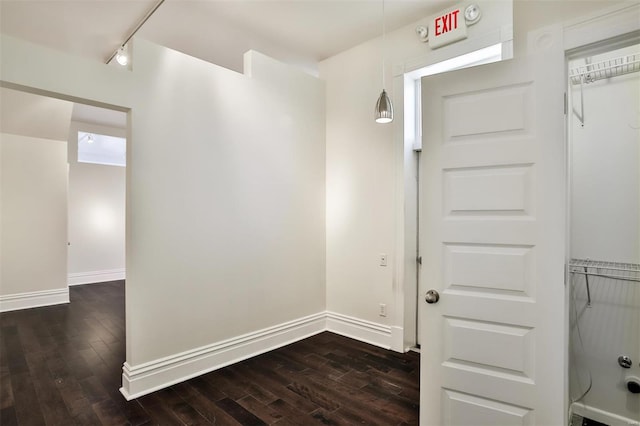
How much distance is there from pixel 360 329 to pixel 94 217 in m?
6.29

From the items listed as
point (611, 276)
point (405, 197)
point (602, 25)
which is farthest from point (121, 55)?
point (611, 276)

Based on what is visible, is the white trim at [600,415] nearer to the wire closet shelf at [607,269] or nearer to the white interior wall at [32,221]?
the wire closet shelf at [607,269]

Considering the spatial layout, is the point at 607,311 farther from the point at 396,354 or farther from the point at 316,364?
the point at 316,364

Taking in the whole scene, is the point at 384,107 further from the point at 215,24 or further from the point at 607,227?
the point at 215,24

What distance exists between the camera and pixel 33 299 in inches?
207

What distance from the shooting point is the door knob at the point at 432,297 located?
1.96m

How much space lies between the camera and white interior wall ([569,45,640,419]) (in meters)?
2.24

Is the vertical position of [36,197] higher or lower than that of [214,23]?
lower

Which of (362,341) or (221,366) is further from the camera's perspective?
(362,341)

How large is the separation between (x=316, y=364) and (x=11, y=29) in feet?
15.0

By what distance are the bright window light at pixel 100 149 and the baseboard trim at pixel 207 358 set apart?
592cm

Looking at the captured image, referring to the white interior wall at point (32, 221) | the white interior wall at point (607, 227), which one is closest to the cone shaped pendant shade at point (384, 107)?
the white interior wall at point (607, 227)

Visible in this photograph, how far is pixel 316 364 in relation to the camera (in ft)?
10.6

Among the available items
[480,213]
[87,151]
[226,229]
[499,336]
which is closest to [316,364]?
[226,229]
